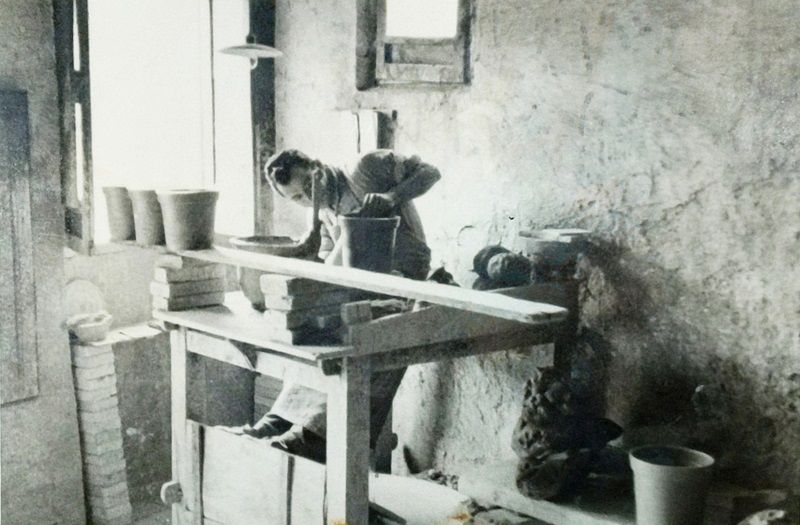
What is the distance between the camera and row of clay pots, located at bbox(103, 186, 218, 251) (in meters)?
4.38

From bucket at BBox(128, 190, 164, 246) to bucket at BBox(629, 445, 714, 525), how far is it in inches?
99.2

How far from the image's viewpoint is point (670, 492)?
345 centimetres

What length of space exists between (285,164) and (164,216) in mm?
670

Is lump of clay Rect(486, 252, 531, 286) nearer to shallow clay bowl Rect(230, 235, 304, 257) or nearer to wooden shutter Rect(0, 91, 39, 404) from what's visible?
shallow clay bowl Rect(230, 235, 304, 257)

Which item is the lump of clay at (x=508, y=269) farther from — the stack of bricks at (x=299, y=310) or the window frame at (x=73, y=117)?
the window frame at (x=73, y=117)

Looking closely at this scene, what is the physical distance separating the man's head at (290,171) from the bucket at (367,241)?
1.45 feet

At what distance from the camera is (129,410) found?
18.4 ft

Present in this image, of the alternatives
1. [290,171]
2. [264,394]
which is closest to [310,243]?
[290,171]

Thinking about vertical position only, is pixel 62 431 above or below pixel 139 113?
below

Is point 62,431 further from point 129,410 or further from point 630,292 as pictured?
point 630,292

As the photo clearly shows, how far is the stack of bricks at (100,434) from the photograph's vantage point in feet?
17.5

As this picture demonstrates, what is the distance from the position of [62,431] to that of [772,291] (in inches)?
152

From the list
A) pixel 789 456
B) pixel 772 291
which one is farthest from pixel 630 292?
pixel 789 456

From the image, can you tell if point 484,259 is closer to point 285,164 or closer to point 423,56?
point 285,164
